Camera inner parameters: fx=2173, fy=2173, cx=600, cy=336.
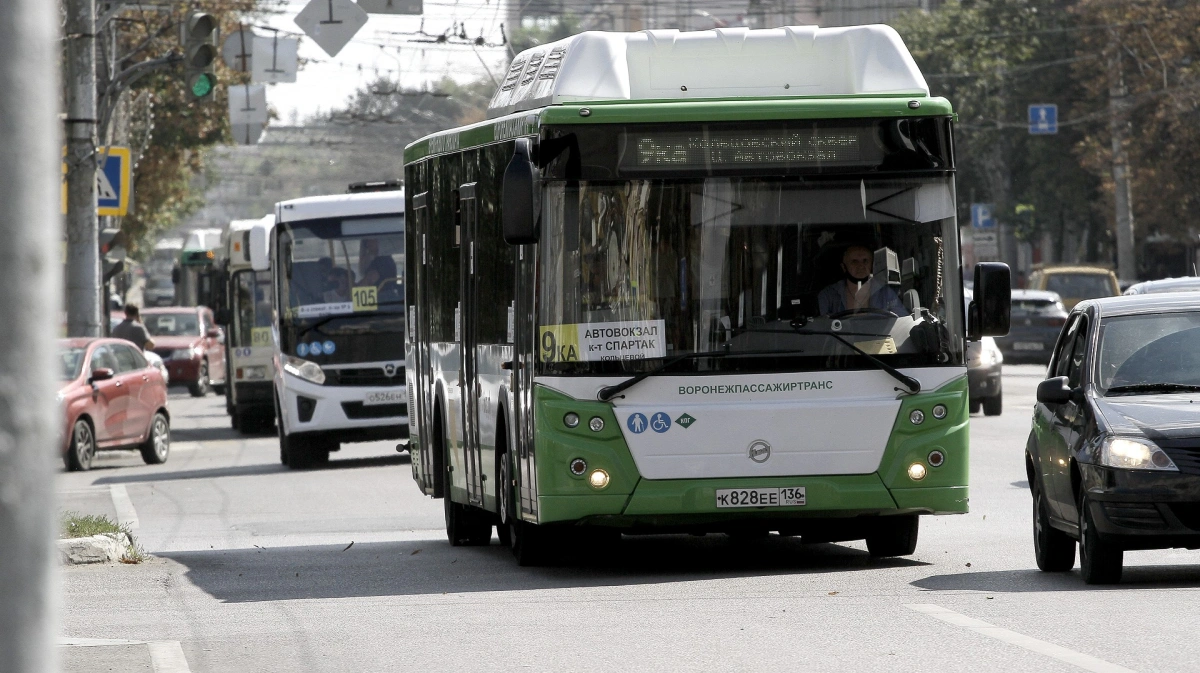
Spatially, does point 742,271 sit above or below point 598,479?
above

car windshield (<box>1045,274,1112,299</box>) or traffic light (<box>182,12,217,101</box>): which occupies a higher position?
traffic light (<box>182,12,217,101</box>)

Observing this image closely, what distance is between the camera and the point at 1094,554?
10289mm

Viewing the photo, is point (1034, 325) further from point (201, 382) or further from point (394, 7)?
point (394, 7)

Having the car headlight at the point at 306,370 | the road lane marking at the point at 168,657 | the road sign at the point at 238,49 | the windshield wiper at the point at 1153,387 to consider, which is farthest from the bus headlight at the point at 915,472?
the road sign at the point at 238,49

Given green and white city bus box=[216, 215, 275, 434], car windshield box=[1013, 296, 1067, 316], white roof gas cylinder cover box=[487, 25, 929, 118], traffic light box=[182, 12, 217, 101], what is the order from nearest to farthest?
white roof gas cylinder cover box=[487, 25, 929, 118] < traffic light box=[182, 12, 217, 101] < green and white city bus box=[216, 215, 275, 434] < car windshield box=[1013, 296, 1067, 316]

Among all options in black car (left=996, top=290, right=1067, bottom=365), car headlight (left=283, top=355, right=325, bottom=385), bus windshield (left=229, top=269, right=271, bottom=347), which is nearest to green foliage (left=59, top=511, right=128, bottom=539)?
car headlight (left=283, top=355, right=325, bottom=385)

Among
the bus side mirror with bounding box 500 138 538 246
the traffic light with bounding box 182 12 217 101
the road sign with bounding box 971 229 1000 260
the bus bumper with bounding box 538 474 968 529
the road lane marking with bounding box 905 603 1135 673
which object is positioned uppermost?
the traffic light with bounding box 182 12 217 101

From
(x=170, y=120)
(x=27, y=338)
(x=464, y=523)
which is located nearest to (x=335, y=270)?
(x=464, y=523)

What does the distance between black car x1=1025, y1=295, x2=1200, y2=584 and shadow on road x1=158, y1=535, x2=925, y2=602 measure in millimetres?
1194

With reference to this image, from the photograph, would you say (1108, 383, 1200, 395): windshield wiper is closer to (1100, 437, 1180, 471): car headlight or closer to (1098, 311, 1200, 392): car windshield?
(1098, 311, 1200, 392): car windshield

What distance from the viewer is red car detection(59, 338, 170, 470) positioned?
2419 cm

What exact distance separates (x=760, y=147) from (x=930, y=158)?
34.8 inches

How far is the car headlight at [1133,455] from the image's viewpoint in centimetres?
995

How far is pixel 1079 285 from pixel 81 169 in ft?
90.5
